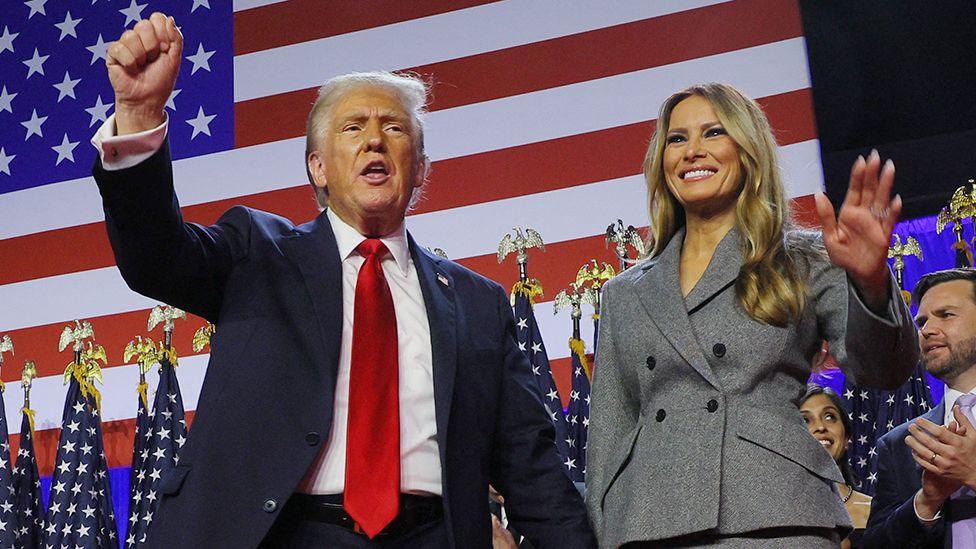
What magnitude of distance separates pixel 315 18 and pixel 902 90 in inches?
123

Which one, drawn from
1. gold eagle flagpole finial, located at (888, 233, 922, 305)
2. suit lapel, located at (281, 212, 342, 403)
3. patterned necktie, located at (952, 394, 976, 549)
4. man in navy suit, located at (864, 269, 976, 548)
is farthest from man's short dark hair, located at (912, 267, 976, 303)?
suit lapel, located at (281, 212, 342, 403)

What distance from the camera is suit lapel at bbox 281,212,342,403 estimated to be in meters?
2.07

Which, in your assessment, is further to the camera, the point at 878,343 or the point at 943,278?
the point at 943,278

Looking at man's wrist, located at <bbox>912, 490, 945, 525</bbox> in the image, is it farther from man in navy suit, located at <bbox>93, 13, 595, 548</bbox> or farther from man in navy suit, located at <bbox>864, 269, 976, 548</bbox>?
man in navy suit, located at <bbox>93, 13, 595, 548</bbox>

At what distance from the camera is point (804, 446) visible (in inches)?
76.3

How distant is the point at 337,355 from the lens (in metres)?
2.06

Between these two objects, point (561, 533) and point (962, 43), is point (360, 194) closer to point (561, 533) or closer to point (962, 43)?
point (561, 533)

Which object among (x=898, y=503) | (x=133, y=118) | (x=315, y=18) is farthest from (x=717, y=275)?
(x=315, y=18)

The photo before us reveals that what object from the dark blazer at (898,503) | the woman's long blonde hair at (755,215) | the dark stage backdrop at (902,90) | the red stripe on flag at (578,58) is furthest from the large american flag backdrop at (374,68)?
the woman's long blonde hair at (755,215)

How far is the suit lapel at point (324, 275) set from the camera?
2.07 meters

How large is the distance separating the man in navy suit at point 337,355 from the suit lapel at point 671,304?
0.35 m

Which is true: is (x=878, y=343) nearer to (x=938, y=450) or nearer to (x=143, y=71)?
(x=938, y=450)

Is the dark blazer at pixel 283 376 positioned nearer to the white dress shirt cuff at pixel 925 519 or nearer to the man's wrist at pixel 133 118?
the man's wrist at pixel 133 118

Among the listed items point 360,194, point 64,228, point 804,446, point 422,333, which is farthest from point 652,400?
point 64,228
